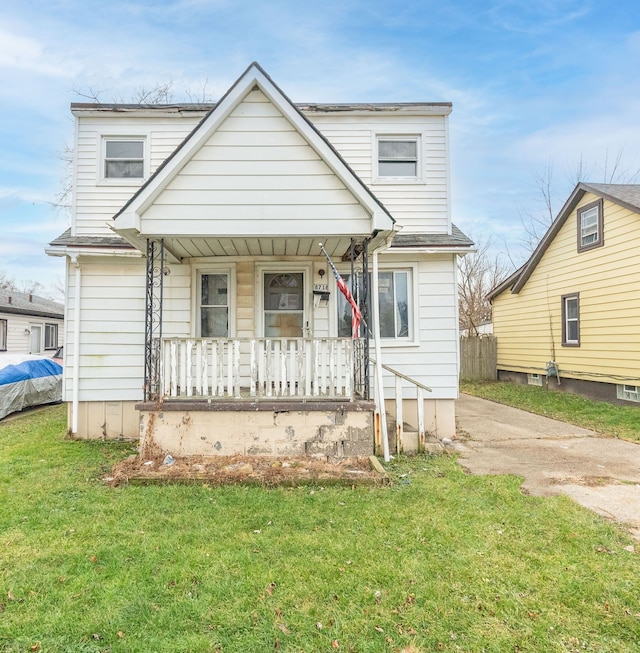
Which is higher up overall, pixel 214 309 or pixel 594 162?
pixel 594 162

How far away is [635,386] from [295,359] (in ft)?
31.4

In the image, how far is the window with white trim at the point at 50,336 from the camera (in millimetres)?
21234

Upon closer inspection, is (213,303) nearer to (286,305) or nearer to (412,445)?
(286,305)

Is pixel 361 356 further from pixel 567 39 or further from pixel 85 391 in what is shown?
pixel 567 39

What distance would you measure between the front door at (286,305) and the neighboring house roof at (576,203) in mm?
8746

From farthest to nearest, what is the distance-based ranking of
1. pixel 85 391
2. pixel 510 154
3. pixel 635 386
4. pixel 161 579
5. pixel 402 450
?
1. pixel 510 154
2. pixel 635 386
3. pixel 85 391
4. pixel 402 450
5. pixel 161 579

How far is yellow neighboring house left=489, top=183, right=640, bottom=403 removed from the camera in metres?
10.9

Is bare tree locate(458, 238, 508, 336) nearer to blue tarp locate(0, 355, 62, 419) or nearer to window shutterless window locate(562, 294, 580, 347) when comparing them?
window shutterless window locate(562, 294, 580, 347)

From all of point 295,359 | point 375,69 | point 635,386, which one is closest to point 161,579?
point 295,359

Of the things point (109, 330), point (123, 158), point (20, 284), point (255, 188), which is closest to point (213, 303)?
point (109, 330)

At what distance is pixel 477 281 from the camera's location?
27391 mm

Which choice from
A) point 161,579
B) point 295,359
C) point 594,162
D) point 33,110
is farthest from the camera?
point 594,162

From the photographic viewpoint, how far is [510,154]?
83.3 ft

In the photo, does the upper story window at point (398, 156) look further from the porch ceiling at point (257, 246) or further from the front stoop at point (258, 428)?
the front stoop at point (258, 428)
